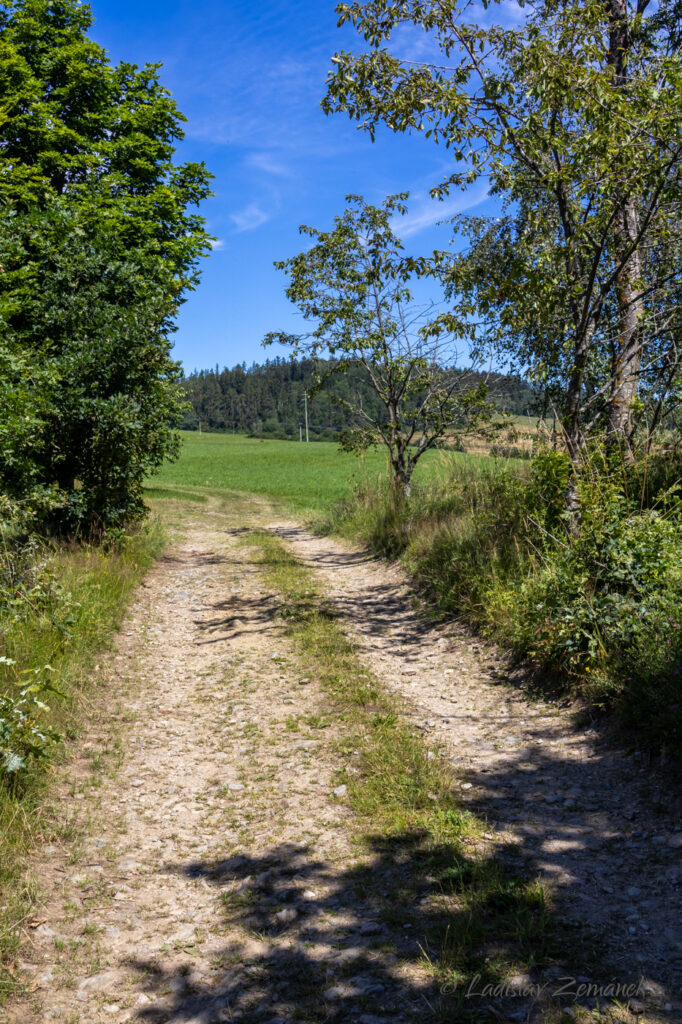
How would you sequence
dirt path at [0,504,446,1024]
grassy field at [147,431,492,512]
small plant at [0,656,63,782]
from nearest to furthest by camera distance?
dirt path at [0,504,446,1024] → small plant at [0,656,63,782] → grassy field at [147,431,492,512]

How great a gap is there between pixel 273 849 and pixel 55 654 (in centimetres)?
312

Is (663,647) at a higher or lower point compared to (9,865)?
higher

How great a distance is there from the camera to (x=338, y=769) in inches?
194

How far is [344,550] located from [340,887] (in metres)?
10.1

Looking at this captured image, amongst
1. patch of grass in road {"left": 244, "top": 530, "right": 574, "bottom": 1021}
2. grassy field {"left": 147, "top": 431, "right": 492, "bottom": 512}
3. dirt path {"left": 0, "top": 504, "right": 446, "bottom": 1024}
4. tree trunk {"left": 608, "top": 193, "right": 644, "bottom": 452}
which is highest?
tree trunk {"left": 608, "top": 193, "right": 644, "bottom": 452}

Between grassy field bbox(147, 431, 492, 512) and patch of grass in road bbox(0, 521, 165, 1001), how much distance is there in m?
5.98

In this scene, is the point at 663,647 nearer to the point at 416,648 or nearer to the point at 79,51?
the point at 416,648

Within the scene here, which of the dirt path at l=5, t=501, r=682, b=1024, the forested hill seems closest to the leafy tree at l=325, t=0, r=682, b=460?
the dirt path at l=5, t=501, r=682, b=1024

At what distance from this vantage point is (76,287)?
10.6 meters

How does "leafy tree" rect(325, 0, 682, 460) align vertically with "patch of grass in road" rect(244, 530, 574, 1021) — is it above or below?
above

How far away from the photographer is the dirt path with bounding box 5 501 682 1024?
2.95 metres

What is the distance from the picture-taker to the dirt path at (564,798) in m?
3.13

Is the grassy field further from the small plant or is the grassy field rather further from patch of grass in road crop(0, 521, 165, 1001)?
the small plant

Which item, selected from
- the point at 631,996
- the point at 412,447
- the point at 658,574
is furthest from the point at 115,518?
the point at 631,996
